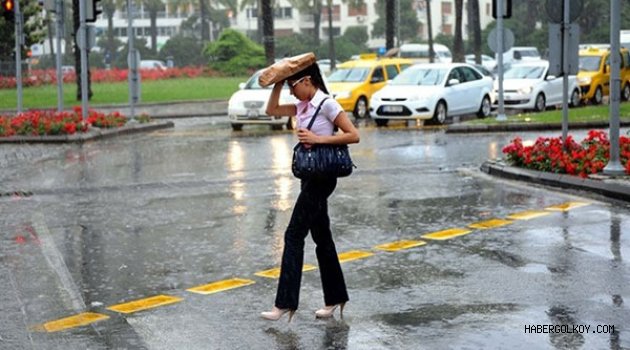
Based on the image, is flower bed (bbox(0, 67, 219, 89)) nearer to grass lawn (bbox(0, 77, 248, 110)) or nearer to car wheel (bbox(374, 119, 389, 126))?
grass lawn (bbox(0, 77, 248, 110))

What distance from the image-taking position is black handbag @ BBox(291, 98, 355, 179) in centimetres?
724

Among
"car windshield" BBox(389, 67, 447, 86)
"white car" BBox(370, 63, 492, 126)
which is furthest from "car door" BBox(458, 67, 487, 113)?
"car windshield" BBox(389, 67, 447, 86)

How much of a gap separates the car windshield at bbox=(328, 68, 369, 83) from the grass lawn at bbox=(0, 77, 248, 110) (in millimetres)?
11267

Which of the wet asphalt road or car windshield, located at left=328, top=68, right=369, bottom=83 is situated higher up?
car windshield, located at left=328, top=68, right=369, bottom=83

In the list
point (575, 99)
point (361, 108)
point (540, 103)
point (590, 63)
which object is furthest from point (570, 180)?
point (590, 63)

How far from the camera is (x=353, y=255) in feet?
32.6

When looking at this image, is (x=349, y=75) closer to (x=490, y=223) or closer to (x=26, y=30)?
(x=490, y=223)

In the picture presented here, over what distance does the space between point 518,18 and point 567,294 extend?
3308 inches

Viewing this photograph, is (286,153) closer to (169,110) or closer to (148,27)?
(169,110)

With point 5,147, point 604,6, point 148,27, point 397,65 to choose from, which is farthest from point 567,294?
point 148,27

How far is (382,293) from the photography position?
827 cm

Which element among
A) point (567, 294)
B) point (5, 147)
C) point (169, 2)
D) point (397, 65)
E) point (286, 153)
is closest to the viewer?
point (567, 294)

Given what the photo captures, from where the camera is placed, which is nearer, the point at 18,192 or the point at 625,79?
the point at 18,192

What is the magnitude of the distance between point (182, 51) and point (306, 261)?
269 ft
